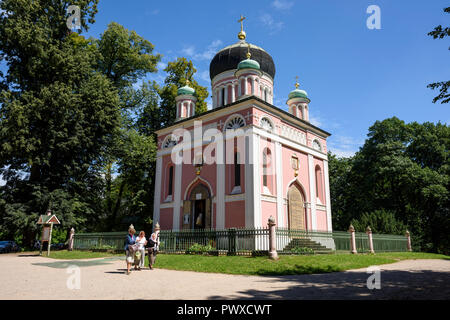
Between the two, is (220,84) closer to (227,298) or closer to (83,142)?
(83,142)

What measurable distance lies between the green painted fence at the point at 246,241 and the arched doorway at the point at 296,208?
6.54 ft

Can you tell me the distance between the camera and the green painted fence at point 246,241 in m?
14.5

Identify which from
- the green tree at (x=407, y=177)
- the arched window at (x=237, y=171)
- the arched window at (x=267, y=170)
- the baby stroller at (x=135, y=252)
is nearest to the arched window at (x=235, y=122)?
the arched window at (x=237, y=171)

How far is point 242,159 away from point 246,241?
17.4ft

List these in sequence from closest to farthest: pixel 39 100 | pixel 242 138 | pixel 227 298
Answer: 1. pixel 227 298
2. pixel 242 138
3. pixel 39 100

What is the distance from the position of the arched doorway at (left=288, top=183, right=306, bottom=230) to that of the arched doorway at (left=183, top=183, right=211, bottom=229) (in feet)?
16.4

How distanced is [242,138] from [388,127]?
19.5 m

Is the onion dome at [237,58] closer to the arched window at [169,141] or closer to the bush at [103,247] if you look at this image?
the arched window at [169,141]

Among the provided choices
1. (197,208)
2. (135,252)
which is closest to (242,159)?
(197,208)

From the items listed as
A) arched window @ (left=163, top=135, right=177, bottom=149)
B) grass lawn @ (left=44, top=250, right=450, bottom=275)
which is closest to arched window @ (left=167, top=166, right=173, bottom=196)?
arched window @ (left=163, top=135, right=177, bottom=149)

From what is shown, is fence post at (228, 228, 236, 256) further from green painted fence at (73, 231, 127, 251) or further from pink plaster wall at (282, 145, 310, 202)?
green painted fence at (73, 231, 127, 251)
